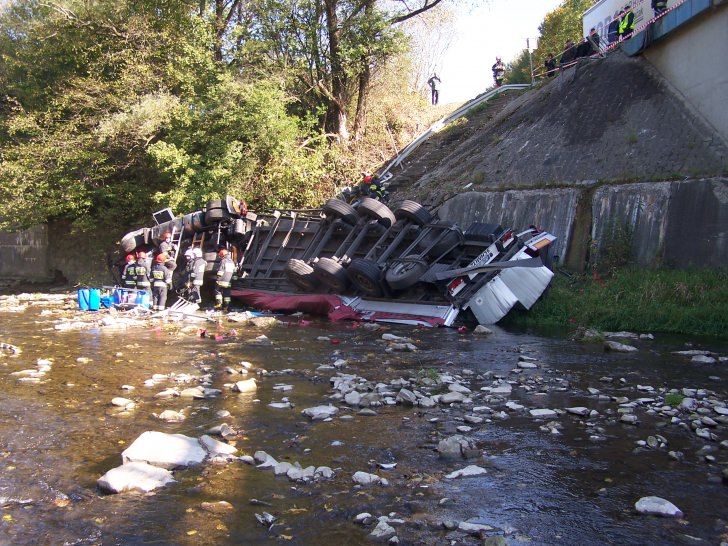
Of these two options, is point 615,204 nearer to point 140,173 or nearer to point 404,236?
point 404,236

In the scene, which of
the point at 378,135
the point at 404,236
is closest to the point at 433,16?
the point at 378,135

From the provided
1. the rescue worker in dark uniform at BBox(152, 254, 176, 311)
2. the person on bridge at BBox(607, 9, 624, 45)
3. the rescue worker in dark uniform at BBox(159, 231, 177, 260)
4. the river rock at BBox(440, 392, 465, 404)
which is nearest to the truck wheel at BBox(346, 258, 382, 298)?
the rescue worker in dark uniform at BBox(152, 254, 176, 311)

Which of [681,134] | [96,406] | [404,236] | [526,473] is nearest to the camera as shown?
[526,473]

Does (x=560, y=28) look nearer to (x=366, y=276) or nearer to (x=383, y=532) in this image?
(x=366, y=276)

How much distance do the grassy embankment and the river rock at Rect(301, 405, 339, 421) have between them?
6.39 m

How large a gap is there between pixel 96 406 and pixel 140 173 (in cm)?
1528

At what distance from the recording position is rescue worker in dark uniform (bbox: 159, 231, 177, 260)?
14039mm

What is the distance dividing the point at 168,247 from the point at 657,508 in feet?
40.1

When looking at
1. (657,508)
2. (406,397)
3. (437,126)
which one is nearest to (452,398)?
(406,397)

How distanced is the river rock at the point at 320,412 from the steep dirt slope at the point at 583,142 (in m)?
9.74

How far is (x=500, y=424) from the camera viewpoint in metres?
5.30

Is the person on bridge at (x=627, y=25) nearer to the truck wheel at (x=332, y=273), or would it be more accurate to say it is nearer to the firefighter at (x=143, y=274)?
the truck wheel at (x=332, y=273)

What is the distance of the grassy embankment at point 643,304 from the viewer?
10281mm

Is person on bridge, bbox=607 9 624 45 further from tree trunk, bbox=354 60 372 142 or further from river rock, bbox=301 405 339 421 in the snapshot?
river rock, bbox=301 405 339 421
